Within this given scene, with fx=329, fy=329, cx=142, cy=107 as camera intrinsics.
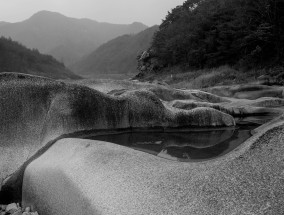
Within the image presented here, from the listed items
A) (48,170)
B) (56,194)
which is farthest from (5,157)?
(56,194)

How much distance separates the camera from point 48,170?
4.16m

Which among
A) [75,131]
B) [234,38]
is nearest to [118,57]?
[234,38]

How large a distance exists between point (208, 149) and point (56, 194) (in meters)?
3.01

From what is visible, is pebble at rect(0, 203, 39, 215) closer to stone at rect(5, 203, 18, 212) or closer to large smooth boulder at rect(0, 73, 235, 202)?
stone at rect(5, 203, 18, 212)

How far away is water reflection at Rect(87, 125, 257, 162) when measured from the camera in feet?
18.1

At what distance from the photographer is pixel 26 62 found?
3922 inches

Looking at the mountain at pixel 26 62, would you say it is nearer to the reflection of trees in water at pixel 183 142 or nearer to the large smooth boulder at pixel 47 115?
the large smooth boulder at pixel 47 115

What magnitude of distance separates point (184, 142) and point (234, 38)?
2989 cm

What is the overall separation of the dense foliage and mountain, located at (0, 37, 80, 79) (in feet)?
159

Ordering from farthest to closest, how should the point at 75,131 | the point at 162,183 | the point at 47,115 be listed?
the point at 75,131 → the point at 47,115 → the point at 162,183

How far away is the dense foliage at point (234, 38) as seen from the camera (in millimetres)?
29375

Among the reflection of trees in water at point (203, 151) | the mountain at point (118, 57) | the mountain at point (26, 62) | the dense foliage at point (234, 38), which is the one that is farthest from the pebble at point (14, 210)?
the mountain at point (118, 57)

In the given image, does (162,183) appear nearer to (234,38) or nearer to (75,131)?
(75,131)

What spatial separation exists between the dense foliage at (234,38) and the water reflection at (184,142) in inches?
952
